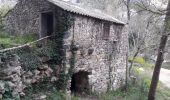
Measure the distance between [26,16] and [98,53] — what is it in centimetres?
438

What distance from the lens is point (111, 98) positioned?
47.9ft

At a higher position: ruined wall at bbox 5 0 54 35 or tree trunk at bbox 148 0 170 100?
ruined wall at bbox 5 0 54 35

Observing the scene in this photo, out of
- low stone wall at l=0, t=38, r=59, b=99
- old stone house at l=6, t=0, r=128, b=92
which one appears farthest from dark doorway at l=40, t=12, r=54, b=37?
low stone wall at l=0, t=38, r=59, b=99

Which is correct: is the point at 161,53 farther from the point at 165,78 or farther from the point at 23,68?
the point at 165,78

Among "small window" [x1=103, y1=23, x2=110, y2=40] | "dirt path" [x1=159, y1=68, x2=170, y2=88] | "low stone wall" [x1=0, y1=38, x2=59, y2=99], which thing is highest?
"small window" [x1=103, y1=23, x2=110, y2=40]

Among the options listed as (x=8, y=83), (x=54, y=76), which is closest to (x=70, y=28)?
(x=54, y=76)

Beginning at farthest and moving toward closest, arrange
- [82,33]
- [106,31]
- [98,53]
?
[106,31] < [98,53] < [82,33]

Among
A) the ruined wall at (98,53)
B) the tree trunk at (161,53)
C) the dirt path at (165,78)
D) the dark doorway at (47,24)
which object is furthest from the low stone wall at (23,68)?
the dirt path at (165,78)

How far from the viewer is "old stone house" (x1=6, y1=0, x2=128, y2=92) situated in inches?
469

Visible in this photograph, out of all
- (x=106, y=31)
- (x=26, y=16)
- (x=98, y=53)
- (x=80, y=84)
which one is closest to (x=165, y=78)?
(x=106, y=31)

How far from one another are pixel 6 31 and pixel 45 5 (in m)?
4.19

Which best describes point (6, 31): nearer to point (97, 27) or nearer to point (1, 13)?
point (1, 13)

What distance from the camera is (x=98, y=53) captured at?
1403 cm

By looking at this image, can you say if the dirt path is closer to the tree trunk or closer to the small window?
the tree trunk
